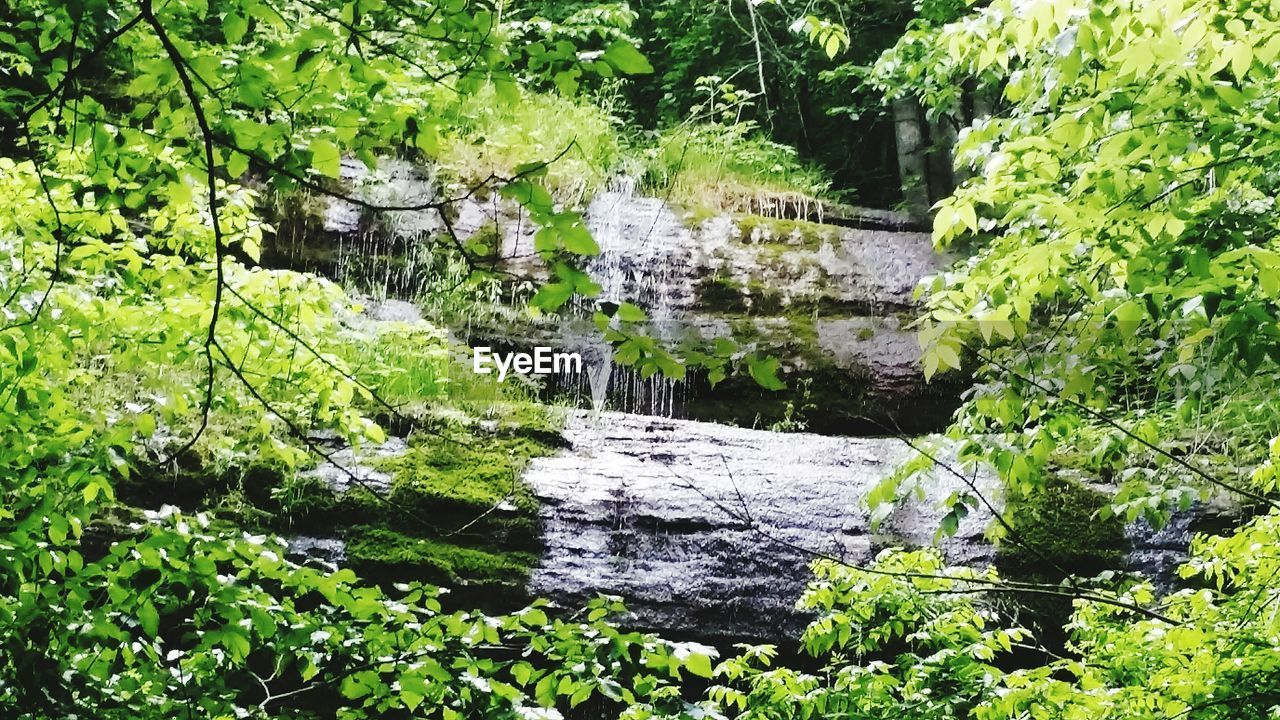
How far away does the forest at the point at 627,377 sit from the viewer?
1.85 m

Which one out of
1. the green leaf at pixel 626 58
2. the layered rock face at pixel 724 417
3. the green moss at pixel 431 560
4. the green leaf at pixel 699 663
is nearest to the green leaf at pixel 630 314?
the green leaf at pixel 626 58

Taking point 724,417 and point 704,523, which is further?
point 724,417

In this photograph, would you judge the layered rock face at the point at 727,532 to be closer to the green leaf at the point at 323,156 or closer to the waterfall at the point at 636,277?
the waterfall at the point at 636,277

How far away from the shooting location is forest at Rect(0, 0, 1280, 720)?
72.9 inches

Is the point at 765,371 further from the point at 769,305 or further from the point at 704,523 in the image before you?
the point at 769,305

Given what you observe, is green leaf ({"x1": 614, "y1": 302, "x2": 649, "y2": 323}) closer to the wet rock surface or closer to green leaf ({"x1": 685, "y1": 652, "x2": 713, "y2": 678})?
green leaf ({"x1": 685, "y1": 652, "x2": 713, "y2": 678})

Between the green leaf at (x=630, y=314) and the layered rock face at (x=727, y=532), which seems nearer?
the green leaf at (x=630, y=314)

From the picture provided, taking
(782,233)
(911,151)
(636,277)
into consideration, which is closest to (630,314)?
(636,277)

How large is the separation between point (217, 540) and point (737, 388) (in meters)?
5.31

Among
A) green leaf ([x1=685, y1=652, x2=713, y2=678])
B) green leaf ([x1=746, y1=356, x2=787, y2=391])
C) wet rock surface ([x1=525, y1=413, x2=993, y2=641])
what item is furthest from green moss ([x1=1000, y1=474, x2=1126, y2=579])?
green leaf ([x1=746, y1=356, x2=787, y2=391])

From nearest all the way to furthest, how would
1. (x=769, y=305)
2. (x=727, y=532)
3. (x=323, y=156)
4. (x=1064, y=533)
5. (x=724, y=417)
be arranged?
1. (x=323, y=156)
2. (x=727, y=532)
3. (x=1064, y=533)
4. (x=724, y=417)
5. (x=769, y=305)

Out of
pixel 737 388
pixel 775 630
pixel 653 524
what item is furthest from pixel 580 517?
pixel 737 388

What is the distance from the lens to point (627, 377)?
7.01 metres

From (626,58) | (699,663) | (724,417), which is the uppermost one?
(626,58)
